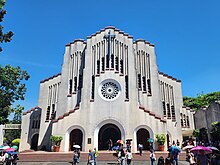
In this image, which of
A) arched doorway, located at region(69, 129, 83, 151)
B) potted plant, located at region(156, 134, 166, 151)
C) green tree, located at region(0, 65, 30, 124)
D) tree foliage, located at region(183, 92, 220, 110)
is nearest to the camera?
green tree, located at region(0, 65, 30, 124)

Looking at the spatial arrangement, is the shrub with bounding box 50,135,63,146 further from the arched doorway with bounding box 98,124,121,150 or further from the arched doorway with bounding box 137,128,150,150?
the arched doorway with bounding box 137,128,150,150

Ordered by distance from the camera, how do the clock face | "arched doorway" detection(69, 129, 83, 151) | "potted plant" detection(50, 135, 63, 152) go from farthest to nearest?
the clock face, "arched doorway" detection(69, 129, 83, 151), "potted plant" detection(50, 135, 63, 152)

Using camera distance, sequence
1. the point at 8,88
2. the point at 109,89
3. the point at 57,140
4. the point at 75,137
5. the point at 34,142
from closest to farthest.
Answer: the point at 8,88, the point at 57,140, the point at 75,137, the point at 109,89, the point at 34,142

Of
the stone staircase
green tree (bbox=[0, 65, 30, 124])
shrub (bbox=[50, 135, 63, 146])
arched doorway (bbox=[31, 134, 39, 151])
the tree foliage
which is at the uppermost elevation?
the tree foliage

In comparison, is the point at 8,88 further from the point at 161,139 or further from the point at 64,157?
the point at 161,139

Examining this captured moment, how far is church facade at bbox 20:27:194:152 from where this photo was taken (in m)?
24.8

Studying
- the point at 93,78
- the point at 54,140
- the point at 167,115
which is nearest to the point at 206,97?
the point at 167,115

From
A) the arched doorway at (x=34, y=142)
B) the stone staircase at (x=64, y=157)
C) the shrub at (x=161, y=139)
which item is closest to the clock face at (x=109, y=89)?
the shrub at (x=161, y=139)

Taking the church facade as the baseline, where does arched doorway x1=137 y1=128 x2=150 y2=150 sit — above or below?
below

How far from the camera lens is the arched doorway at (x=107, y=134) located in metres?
25.9

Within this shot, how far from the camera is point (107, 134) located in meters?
26.3

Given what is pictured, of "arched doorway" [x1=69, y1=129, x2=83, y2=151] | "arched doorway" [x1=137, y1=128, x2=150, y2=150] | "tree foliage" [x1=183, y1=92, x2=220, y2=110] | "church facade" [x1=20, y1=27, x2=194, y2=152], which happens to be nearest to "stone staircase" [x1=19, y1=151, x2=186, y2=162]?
"church facade" [x1=20, y1=27, x2=194, y2=152]

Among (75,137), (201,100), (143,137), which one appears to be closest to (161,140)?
(143,137)

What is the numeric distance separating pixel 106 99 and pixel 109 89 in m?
1.55
